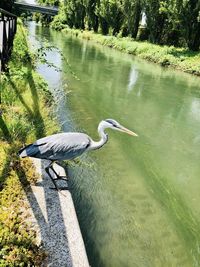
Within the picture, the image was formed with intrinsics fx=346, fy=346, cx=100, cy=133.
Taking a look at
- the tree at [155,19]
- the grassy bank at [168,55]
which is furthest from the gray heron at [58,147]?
the tree at [155,19]

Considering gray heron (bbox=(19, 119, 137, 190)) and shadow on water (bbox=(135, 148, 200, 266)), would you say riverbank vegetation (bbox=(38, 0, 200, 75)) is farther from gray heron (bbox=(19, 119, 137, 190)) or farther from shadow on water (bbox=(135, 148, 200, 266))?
gray heron (bbox=(19, 119, 137, 190))

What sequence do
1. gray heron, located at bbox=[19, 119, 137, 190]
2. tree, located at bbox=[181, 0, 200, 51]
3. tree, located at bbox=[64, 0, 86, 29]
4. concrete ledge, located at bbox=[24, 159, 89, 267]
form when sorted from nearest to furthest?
concrete ledge, located at bbox=[24, 159, 89, 267] < gray heron, located at bbox=[19, 119, 137, 190] < tree, located at bbox=[181, 0, 200, 51] < tree, located at bbox=[64, 0, 86, 29]

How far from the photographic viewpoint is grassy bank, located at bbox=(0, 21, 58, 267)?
365 cm

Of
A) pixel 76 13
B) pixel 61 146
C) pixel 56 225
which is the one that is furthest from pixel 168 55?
pixel 76 13

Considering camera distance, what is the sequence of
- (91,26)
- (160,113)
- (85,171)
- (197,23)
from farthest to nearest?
(91,26), (197,23), (160,113), (85,171)

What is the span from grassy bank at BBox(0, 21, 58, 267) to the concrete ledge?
0.12 meters

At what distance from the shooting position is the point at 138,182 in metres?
6.86

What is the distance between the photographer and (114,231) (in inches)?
206

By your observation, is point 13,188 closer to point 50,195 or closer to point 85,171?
point 50,195

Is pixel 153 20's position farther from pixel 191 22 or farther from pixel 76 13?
pixel 76 13

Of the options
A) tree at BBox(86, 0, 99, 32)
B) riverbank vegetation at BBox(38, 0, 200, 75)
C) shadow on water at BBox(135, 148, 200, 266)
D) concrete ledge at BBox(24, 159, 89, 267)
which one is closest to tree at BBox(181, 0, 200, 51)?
riverbank vegetation at BBox(38, 0, 200, 75)

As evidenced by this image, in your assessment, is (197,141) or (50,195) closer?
(50,195)

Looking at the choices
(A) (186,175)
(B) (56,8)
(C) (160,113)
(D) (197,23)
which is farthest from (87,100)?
(B) (56,8)

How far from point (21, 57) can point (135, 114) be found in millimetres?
4543
